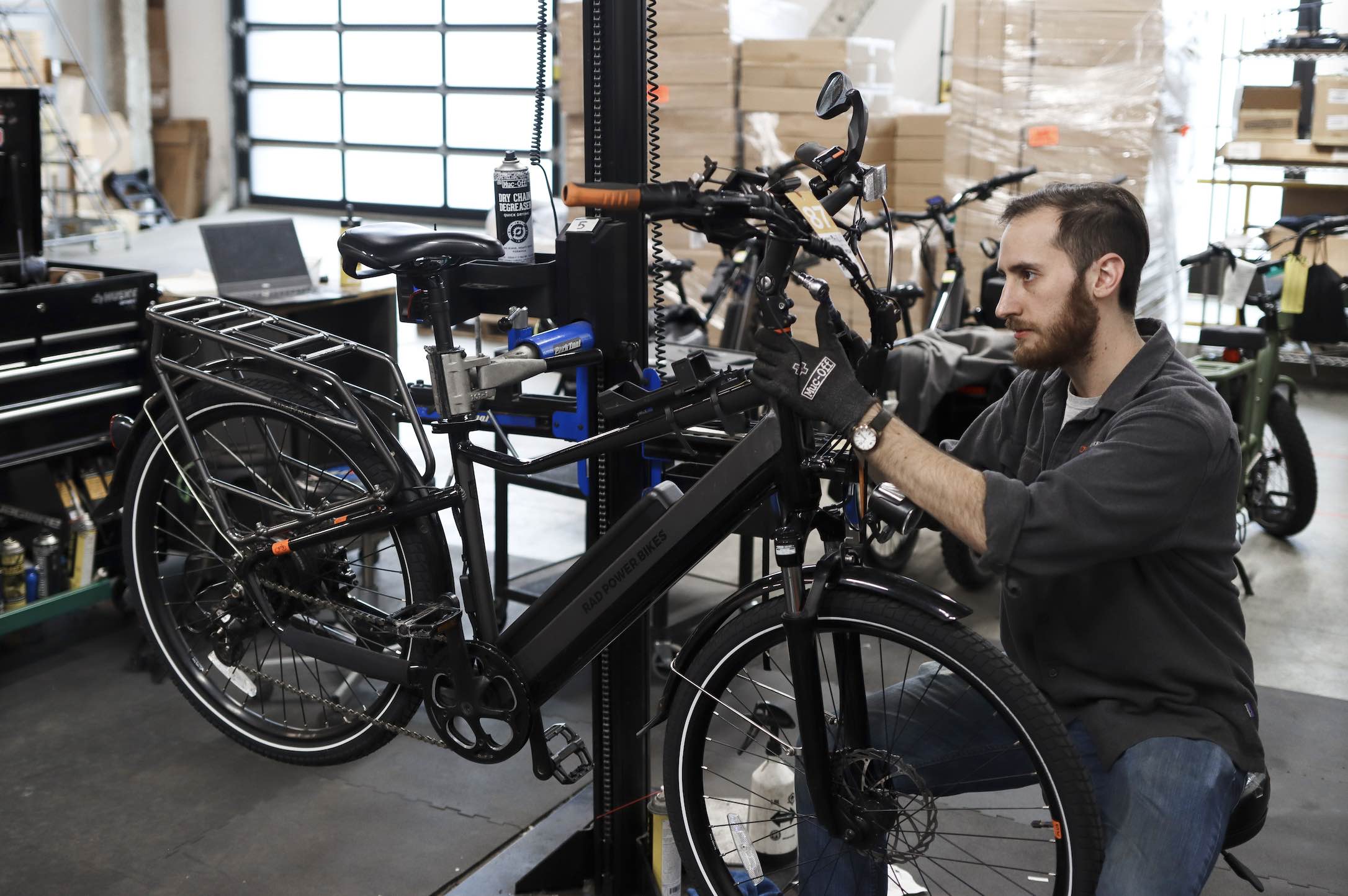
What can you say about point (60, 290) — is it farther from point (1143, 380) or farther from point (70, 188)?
point (70, 188)

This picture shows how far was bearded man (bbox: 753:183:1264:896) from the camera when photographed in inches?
62.5

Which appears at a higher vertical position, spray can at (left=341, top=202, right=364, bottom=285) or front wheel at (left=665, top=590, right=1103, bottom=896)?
spray can at (left=341, top=202, right=364, bottom=285)

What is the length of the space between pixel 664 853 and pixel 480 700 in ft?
1.37

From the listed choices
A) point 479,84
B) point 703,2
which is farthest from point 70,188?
point 703,2

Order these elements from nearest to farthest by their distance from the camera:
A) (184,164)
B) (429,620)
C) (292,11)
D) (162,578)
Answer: (429,620), (162,578), (292,11), (184,164)

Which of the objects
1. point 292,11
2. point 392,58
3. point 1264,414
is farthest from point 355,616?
point 292,11

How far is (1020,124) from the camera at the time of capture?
5625 millimetres

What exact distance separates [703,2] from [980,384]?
303 cm

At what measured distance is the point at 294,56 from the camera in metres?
11.4

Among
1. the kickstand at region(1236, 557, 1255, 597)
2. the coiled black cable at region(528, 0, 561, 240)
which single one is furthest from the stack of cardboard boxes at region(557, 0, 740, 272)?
the coiled black cable at region(528, 0, 561, 240)

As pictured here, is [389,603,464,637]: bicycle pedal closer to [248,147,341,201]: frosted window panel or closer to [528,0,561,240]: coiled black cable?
[528,0,561,240]: coiled black cable

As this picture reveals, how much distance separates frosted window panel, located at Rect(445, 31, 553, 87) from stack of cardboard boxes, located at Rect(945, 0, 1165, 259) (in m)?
5.05

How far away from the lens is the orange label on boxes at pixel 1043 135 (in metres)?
5.54

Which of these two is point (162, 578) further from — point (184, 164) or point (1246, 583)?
point (184, 164)
